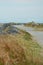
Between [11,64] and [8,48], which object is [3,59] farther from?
[8,48]

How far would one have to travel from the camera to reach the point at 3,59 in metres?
10.9

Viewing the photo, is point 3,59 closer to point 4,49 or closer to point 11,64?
point 11,64

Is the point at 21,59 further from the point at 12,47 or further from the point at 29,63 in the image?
the point at 12,47

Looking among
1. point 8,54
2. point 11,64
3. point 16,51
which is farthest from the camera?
point 16,51

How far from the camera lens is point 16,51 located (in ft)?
40.8

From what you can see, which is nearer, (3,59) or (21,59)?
(3,59)

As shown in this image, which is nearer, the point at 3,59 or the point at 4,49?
the point at 3,59

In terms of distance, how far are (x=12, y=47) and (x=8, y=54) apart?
1.18 m

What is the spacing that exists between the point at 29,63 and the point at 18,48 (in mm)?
1301

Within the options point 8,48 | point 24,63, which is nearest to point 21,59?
point 24,63

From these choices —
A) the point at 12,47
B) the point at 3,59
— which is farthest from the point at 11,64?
the point at 12,47

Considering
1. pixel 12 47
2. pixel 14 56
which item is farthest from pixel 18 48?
pixel 14 56

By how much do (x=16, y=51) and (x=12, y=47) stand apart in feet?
1.49

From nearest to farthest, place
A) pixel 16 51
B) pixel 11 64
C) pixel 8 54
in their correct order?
1. pixel 11 64
2. pixel 8 54
3. pixel 16 51
